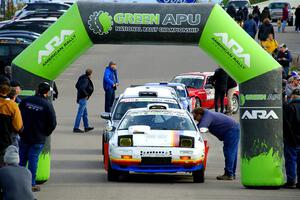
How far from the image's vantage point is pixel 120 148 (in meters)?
19.9

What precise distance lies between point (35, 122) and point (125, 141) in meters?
2.04

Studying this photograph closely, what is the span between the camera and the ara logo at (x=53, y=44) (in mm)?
19672

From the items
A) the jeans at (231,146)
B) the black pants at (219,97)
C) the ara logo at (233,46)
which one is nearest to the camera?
the ara logo at (233,46)

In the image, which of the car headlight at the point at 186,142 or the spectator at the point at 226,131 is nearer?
the car headlight at the point at 186,142

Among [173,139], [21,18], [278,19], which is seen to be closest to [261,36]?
[21,18]

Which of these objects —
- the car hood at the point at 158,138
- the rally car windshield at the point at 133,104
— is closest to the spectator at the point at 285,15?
the rally car windshield at the point at 133,104

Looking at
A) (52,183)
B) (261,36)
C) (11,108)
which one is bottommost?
(52,183)

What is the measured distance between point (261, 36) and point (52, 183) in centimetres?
2166

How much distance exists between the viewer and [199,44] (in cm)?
1977

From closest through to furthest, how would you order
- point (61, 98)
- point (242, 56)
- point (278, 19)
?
1. point (242, 56)
2. point (61, 98)
3. point (278, 19)

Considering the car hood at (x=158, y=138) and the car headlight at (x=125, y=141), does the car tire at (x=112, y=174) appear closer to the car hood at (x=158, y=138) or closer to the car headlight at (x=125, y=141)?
the car headlight at (x=125, y=141)

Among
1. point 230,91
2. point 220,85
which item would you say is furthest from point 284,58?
point 220,85

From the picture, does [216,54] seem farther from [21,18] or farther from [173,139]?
[21,18]

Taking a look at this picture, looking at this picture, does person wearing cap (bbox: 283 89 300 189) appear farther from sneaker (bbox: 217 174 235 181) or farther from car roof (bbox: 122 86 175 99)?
car roof (bbox: 122 86 175 99)
